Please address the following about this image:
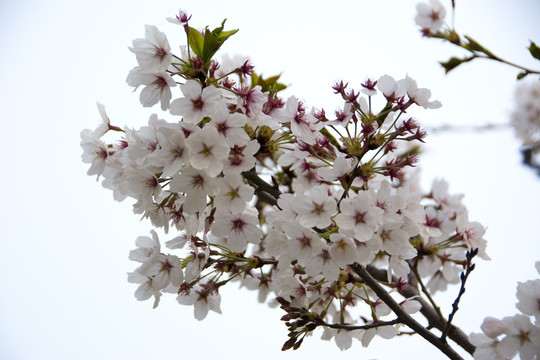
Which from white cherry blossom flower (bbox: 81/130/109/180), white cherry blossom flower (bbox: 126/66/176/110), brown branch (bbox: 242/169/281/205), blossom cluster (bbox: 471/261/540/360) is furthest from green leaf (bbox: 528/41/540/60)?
white cherry blossom flower (bbox: 81/130/109/180)

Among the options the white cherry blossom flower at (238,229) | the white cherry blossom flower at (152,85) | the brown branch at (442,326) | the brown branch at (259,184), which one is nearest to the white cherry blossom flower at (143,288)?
the white cherry blossom flower at (238,229)

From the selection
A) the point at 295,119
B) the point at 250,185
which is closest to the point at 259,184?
the point at 250,185

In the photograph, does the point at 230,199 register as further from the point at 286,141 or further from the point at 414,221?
the point at 414,221

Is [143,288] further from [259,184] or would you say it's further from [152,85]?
[152,85]

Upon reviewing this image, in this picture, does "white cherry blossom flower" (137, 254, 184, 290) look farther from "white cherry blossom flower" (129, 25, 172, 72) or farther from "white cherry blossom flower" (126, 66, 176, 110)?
"white cherry blossom flower" (129, 25, 172, 72)

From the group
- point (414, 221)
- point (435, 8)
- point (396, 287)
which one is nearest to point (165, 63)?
point (414, 221)
